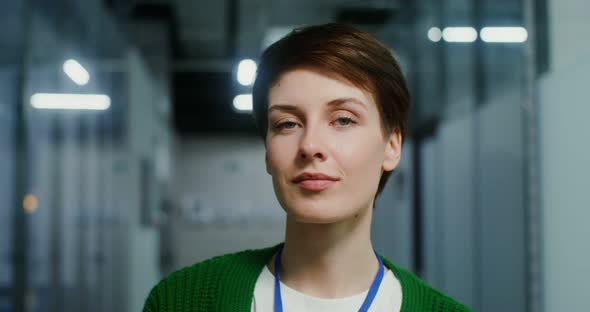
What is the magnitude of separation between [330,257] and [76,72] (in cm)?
385

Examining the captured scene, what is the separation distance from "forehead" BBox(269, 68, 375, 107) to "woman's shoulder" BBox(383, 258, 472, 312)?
36 cm

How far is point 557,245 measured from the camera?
2447mm

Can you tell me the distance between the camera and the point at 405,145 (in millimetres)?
5652

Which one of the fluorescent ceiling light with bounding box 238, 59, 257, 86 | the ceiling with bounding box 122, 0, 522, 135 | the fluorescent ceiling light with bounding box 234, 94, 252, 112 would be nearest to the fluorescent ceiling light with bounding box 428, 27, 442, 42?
the ceiling with bounding box 122, 0, 522, 135

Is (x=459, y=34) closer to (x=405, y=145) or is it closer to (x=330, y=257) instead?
(x=405, y=145)

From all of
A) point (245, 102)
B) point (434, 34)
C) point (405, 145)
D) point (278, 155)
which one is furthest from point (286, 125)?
point (405, 145)

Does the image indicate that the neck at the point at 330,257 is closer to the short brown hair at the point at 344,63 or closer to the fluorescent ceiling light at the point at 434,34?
the short brown hair at the point at 344,63

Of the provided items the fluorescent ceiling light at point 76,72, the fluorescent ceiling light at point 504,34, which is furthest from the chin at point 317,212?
the fluorescent ceiling light at point 76,72

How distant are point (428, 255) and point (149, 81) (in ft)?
14.2

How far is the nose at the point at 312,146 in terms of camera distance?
1050 millimetres

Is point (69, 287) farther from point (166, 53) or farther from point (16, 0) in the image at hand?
point (166, 53)

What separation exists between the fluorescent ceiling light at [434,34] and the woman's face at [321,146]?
4.10 m

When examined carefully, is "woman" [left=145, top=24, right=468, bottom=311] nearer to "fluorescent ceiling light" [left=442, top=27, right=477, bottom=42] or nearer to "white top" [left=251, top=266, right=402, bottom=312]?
"white top" [left=251, top=266, right=402, bottom=312]

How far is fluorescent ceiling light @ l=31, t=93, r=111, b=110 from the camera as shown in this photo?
12.4ft
